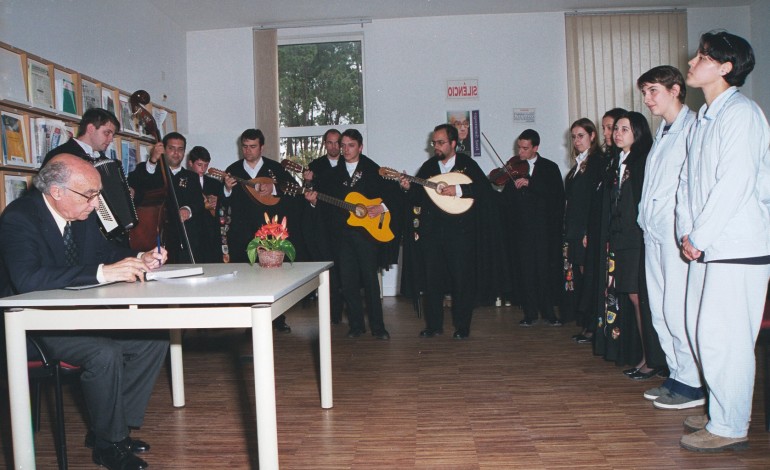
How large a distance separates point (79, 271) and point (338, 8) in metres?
4.75

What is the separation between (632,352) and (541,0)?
13.0ft

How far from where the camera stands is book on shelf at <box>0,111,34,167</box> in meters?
3.81

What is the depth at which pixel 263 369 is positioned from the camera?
1.71 m

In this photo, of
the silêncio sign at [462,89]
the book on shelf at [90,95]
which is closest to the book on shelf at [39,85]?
the book on shelf at [90,95]

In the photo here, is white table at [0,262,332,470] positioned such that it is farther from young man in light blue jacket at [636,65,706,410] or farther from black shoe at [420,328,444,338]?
black shoe at [420,328,444,338]

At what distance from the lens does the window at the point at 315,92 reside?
688 centimetres

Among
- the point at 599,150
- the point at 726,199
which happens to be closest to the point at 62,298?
the point at 726,199

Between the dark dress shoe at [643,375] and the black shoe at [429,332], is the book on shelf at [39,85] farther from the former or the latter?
the dark dress shoe at [643,375]

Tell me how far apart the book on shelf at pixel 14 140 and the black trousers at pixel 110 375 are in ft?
6.56

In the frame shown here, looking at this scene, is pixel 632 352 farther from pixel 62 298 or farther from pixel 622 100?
pixel 622 100

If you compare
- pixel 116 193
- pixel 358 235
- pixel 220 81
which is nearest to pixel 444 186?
pixel 358 235

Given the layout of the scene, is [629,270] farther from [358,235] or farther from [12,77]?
[12,77]

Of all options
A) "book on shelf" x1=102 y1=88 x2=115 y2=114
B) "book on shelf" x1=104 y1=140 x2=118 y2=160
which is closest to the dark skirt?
"book on shelf" x1=104 y1=140 x2=118 y2=160

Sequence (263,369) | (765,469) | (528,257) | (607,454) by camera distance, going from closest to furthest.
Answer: (263,369) → (765,469) → (607,454) → (528,257)
